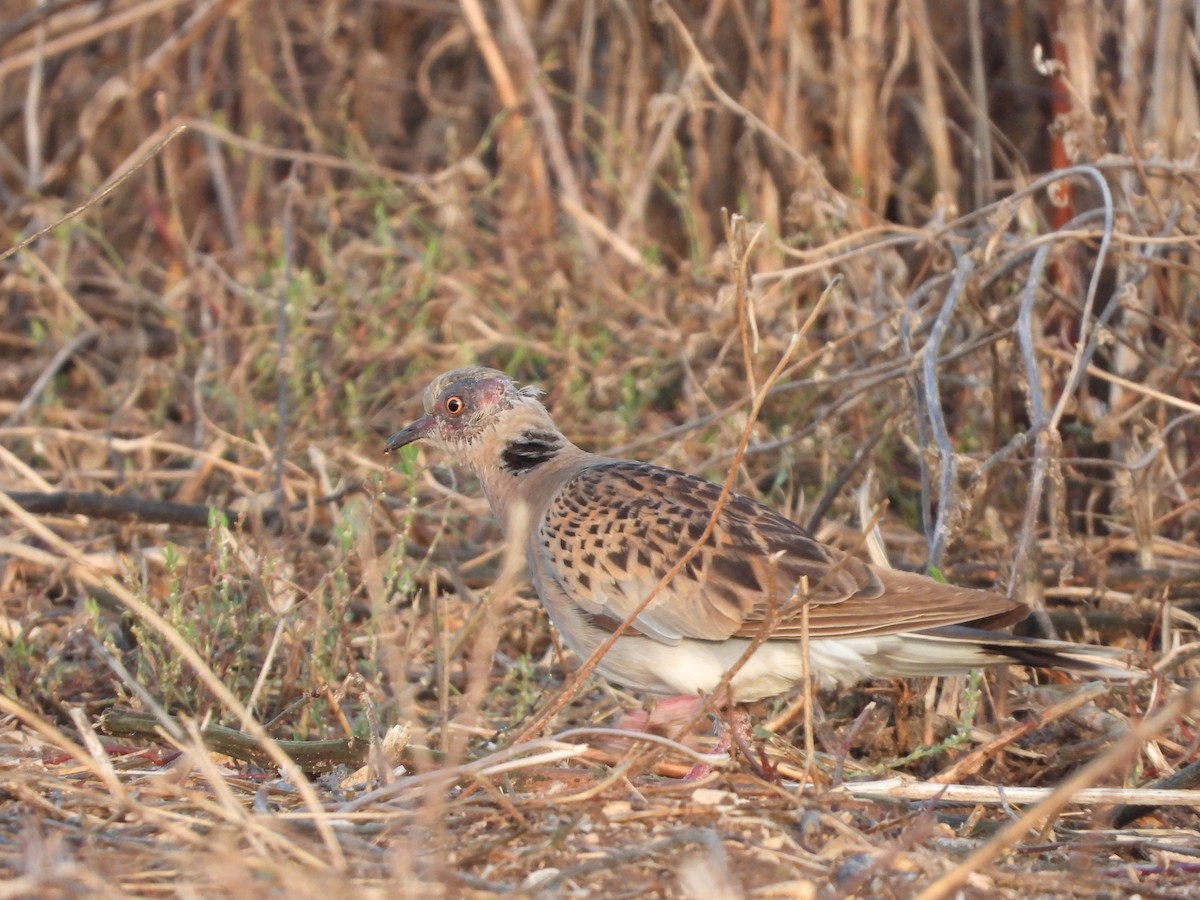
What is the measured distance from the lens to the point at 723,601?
160 inches

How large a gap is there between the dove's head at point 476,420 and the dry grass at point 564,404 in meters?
0.37

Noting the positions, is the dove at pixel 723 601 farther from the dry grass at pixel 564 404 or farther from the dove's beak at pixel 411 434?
the dove's beak at pixel 411 434

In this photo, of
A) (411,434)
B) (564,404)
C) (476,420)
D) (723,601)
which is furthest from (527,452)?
(564,404)


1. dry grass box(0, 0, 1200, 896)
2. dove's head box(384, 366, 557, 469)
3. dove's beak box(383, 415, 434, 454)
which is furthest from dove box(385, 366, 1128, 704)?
dove's beak box(383, 415, 434, 454)

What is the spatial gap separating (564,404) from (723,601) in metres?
2.34

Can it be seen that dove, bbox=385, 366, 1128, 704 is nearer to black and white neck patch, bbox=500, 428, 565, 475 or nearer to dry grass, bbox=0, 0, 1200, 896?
dry grass, bbox=0, 0, 1200, 896

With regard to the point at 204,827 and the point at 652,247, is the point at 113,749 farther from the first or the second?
the point at 652,247

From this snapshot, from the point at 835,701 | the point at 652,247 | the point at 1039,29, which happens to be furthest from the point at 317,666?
the point at 1039,29

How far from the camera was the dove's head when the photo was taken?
4.99 metres

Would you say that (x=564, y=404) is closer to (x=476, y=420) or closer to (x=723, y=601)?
(x=476, y=420)

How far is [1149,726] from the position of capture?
7.39 ft

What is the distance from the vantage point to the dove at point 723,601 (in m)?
3.85

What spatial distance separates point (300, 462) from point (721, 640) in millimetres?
2506

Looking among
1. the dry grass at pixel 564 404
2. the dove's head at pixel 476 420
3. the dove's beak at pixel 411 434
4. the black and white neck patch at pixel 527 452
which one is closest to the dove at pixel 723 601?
the dry grass at pixel 564 404
